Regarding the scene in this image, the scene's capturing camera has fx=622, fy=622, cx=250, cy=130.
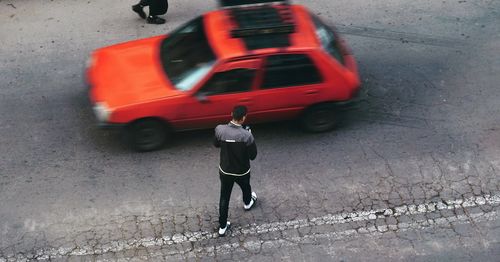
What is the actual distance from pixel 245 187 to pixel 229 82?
5.83 ft

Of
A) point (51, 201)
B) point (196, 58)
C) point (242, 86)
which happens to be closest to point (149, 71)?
point (196, 58)

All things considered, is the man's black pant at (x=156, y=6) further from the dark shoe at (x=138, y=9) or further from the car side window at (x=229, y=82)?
the car side window at (x=229, y=82)

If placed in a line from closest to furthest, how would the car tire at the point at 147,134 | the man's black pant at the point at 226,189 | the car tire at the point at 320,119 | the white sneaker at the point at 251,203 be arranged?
the man's black pant at the point at 226,189
the white sneaker at the point at 251,203
the car tire at the point at 147,134
the car tire at the point at 320,119

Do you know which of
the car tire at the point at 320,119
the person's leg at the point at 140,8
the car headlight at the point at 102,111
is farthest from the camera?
the person's leg at the point at 140,8

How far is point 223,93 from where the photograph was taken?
9070mm

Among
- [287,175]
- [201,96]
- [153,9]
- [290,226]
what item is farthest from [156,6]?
[290,226]

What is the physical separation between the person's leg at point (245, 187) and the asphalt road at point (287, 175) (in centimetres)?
29

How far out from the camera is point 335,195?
28.8 ft

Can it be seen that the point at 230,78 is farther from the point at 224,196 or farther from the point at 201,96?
the point at 224,196

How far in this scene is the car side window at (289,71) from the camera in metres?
9.05

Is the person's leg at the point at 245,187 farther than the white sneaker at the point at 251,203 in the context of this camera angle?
No

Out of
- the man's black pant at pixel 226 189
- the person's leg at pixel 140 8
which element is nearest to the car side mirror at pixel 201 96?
the man's black pant at pixel 226 189

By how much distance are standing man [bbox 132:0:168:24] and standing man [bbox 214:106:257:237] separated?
210 inches

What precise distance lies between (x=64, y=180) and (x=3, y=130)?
5.49ft
